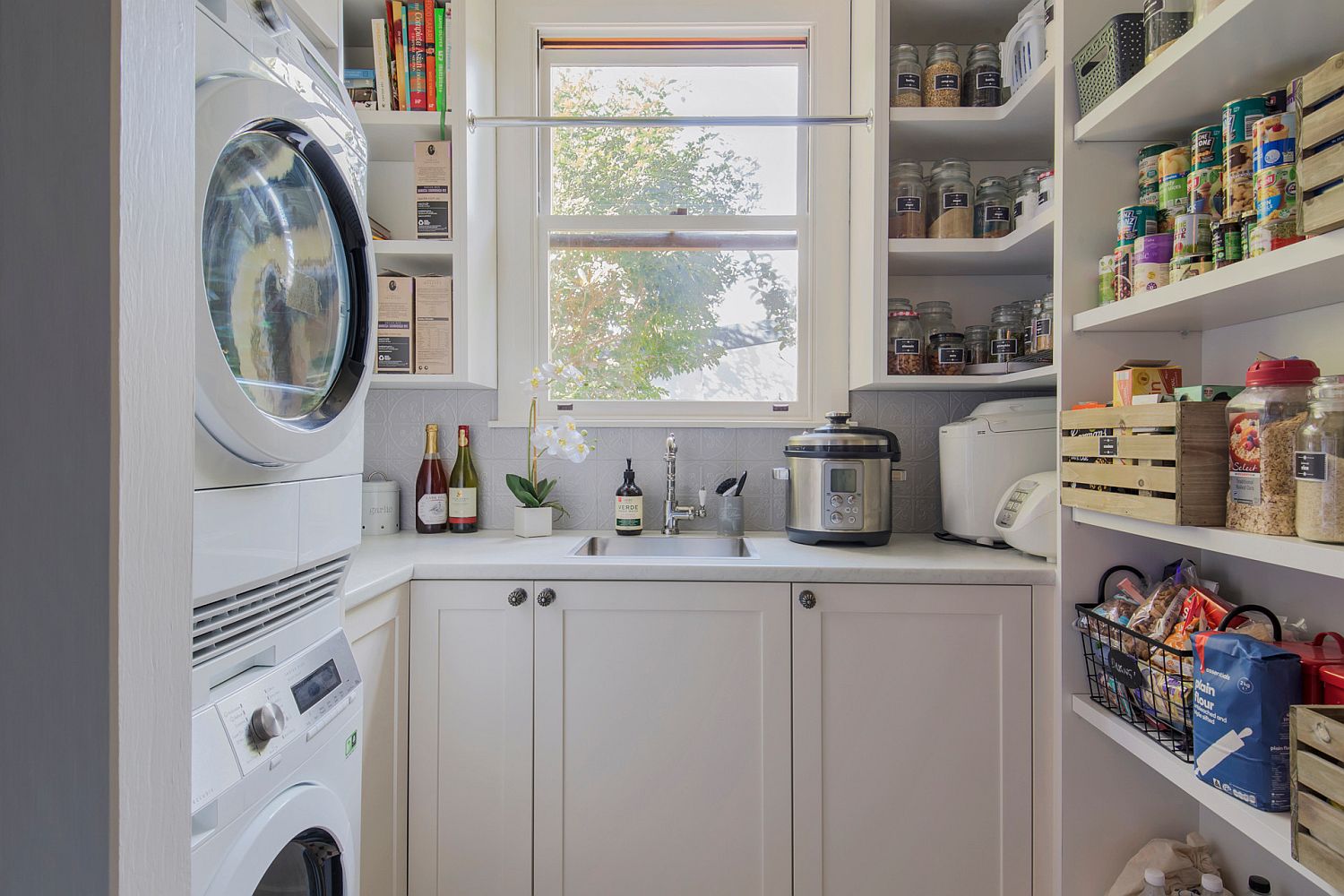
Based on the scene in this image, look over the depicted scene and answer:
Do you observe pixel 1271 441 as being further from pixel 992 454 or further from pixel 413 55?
pixel 413 55

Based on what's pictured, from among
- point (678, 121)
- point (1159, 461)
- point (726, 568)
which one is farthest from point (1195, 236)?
point (678, 121)

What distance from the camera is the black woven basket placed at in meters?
1.27

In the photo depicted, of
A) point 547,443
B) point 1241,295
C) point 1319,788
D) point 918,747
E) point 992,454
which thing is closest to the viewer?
point 1319,788

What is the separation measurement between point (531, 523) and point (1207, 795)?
5.01 ft

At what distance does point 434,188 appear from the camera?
1896mm

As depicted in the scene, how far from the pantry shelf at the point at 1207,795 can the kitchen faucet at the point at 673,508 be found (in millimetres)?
1032

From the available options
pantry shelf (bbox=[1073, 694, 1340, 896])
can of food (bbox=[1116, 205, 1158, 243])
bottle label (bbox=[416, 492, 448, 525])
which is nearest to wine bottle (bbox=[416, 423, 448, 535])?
bottle label (bbox=[416, 492, 448, 525])

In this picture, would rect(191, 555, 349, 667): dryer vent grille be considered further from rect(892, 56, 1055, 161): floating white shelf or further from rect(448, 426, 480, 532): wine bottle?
rect(892, 56, 1055, 161): floating white shelf

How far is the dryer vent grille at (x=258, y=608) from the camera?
0.76m

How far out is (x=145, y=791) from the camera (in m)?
0.48

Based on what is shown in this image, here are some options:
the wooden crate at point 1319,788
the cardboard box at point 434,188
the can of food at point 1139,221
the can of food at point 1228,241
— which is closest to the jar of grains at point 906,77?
the can of food at point 1139,221

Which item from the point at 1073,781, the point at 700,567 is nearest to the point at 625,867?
the point at 700,567

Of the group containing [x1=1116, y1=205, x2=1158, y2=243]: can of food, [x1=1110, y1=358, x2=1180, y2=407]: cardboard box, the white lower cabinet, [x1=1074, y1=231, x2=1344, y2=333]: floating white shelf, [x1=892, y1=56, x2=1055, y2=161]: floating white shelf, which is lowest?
the white lower cabinet

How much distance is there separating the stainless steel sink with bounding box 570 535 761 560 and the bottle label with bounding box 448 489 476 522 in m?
0.38
